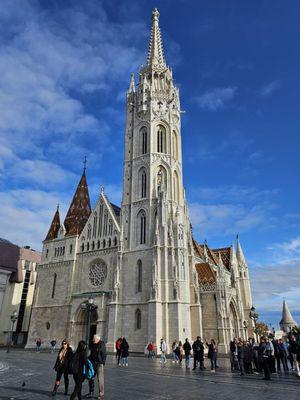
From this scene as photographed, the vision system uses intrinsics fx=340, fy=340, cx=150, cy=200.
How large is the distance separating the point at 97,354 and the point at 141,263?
84.6ft

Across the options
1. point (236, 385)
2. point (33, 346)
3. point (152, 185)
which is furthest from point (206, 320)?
point (236, 385)

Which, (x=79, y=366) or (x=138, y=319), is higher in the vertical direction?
(x=138, y=319)

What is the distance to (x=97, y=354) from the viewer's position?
340 inches

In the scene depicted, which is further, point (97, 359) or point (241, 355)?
point (241, 355)

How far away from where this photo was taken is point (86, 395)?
8.86 m

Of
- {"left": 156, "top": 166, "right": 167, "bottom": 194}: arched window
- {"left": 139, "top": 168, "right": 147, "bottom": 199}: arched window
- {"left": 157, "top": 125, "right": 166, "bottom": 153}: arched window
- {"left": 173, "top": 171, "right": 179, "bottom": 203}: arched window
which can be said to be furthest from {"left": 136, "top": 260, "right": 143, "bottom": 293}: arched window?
{"left": 157, "top": 125, "right": 166, "bottom": 153}: arched window

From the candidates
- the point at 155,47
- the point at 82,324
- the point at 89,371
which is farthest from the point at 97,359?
the point at 155,47

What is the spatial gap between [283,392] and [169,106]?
3796cm

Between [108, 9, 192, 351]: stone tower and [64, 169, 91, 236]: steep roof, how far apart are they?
7934 millimetres

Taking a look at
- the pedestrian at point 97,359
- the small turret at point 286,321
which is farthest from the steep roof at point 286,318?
the pedestrian at point 97,359

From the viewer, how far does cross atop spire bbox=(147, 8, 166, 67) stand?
4819cm

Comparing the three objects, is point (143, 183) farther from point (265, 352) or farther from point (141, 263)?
point (265, 352)

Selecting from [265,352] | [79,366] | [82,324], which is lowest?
[79,366]

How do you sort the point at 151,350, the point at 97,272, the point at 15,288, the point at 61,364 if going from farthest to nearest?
the point at 15,288, the point at 97,272, the point at 151,350, the point at 61,364
